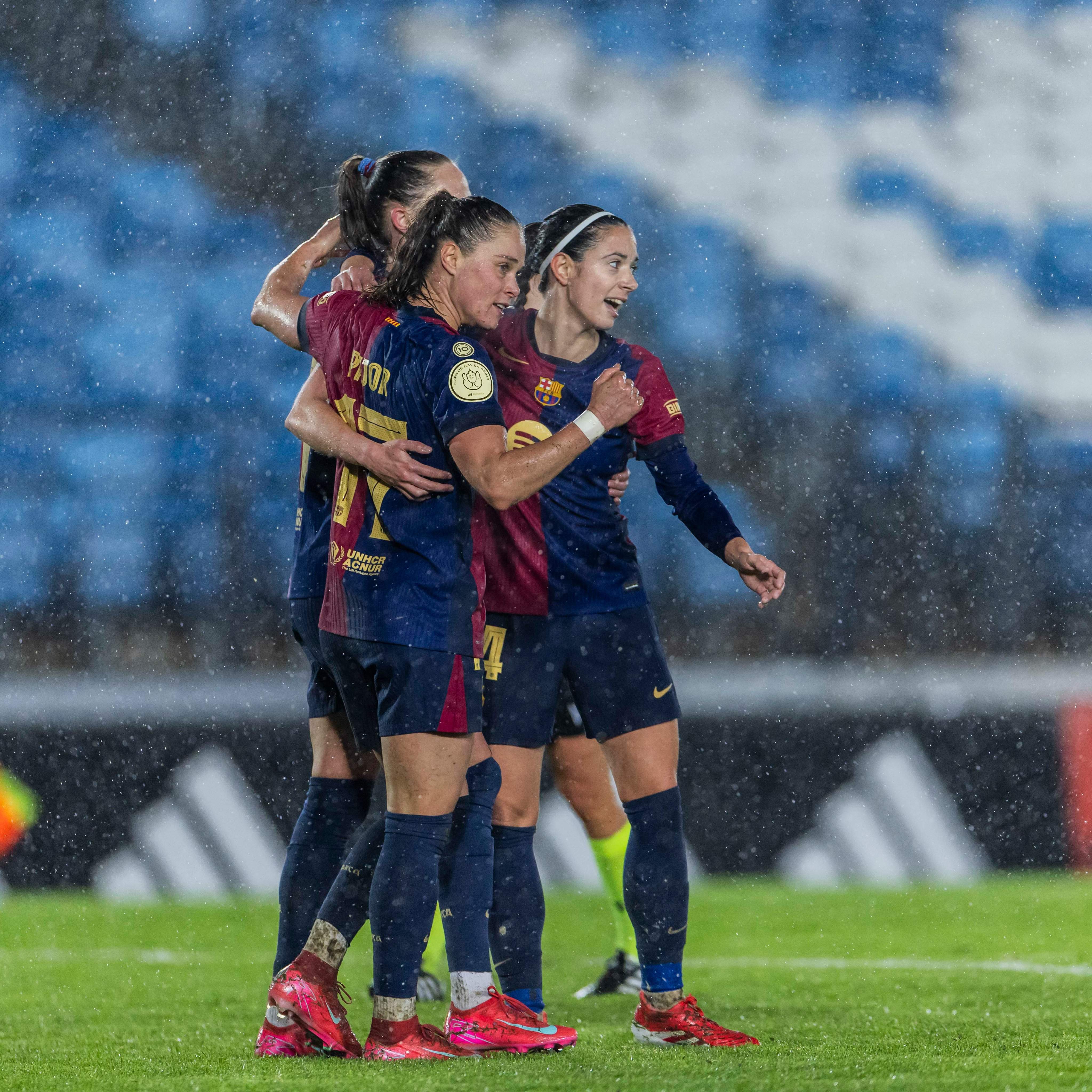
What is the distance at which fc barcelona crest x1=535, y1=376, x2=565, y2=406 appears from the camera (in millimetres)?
2627

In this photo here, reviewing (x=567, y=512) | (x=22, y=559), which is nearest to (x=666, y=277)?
(x=22, y=559)

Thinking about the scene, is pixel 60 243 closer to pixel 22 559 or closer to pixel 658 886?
pixel 22 559

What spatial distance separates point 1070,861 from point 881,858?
0.71 metres

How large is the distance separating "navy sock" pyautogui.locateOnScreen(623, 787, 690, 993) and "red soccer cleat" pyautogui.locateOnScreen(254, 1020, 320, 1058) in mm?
588

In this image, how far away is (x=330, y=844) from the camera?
249cm

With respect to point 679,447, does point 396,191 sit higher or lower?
higher

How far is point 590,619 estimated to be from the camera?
259cm

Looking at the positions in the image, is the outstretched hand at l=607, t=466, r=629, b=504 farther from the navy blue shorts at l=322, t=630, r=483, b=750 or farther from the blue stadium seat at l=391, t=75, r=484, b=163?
the blue stadium seat at l=391, t=75, r=484, b=163

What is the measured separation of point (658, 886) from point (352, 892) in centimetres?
54

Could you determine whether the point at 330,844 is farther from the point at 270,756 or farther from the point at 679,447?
the point at 270,756

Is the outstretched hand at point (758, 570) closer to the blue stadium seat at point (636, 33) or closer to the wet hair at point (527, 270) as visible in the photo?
the wet hair at point (527, 270)

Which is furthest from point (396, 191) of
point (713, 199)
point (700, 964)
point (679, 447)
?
point (713, 199)

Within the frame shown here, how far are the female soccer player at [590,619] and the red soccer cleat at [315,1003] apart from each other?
0.33 m

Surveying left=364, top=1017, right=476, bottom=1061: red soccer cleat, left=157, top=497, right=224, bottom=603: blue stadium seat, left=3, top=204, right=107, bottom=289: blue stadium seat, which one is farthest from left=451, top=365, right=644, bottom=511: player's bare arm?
left=3, top=204, right=107, bottom=289: blue stadium seat
